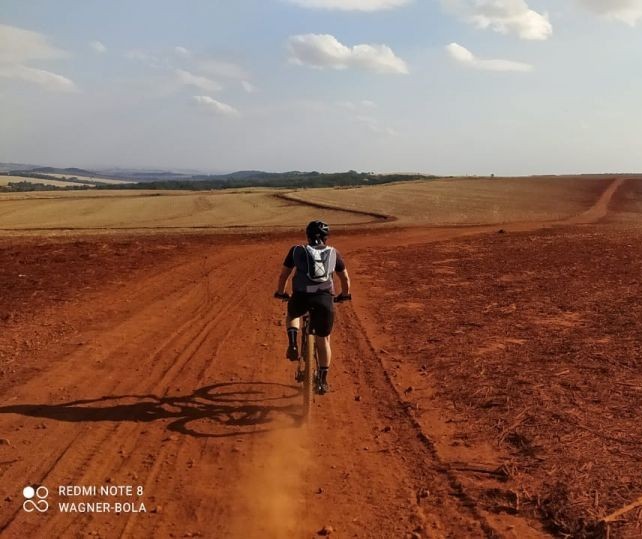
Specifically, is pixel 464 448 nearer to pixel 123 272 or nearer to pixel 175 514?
pixel 175 514

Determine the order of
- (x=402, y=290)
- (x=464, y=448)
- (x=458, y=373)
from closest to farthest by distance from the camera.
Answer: (x=464, y=448) → (x=458, y=373) → (x=402, y=290)

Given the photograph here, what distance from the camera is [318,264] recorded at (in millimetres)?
5766

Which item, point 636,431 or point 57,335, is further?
point 57,335

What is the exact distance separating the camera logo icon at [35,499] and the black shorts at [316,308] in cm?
282

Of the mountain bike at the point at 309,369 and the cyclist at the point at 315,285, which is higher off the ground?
the cyclist at the point at 315,285

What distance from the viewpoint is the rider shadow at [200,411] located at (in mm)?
5652

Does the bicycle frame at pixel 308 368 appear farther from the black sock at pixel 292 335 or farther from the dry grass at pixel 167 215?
the dry grass at pixel 167 215

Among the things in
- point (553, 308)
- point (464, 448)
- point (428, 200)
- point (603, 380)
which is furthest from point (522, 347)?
point (428, 200)

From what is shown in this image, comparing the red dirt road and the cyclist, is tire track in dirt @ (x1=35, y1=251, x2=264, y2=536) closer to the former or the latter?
the red dirt road

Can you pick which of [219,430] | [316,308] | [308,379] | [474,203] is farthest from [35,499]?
[474,203]

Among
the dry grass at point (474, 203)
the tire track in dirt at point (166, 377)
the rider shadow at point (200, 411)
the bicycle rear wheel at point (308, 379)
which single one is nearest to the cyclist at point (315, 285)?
the bicycle rear wheel at point (308, 379)

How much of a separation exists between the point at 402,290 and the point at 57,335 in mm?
7476

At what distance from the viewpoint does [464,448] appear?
518cm

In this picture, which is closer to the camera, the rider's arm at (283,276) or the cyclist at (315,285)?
the cyclist at (315,285)
